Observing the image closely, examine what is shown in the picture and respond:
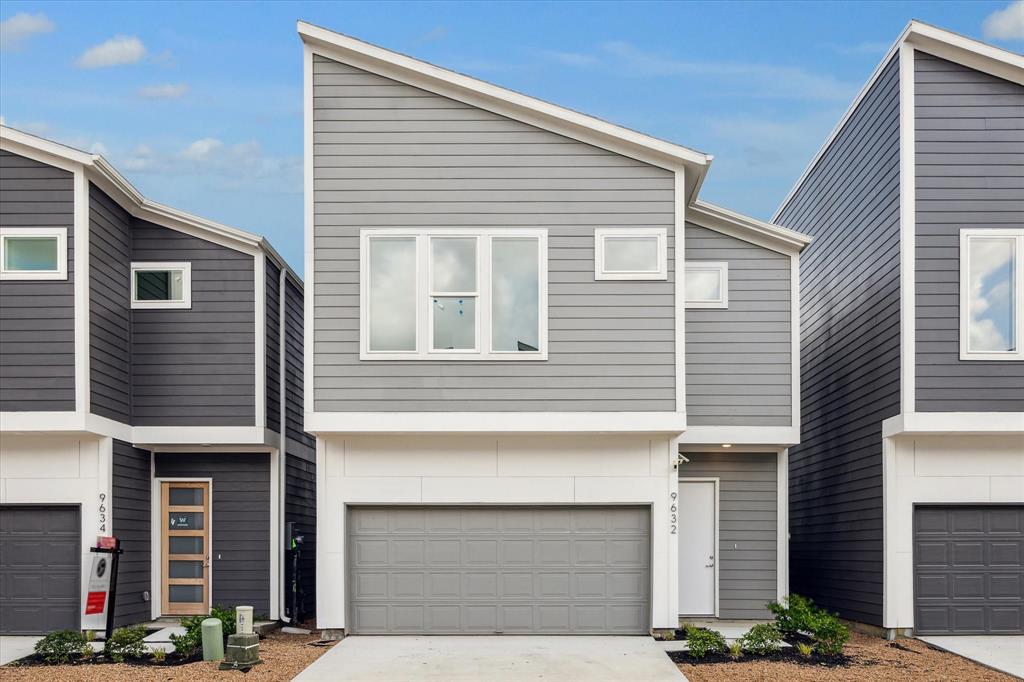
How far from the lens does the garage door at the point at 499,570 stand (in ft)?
45.5

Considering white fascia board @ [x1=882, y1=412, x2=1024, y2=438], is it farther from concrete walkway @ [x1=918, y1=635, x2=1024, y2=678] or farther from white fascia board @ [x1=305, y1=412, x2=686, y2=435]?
white fascia board @ [x1=305, y1=412, x2=686, y2=435]

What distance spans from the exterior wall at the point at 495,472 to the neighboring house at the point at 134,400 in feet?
Answer: 6.89

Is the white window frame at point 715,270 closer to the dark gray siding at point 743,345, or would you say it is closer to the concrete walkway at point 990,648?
the dark gray siding at point 743,345

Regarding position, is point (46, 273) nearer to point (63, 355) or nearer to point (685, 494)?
point (63, 355)

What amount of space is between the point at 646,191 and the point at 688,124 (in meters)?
53.7

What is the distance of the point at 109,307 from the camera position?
14.5 m

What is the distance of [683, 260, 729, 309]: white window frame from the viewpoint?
15.5m

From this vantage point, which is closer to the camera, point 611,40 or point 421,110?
point 421,110

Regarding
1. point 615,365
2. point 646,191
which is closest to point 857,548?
point 615,365

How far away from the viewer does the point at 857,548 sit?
1549cm

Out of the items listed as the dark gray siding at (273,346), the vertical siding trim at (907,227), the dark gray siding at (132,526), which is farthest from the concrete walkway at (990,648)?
the dark gray siding at (132,526)

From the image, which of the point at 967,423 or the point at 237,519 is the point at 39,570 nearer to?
the point at 237,519

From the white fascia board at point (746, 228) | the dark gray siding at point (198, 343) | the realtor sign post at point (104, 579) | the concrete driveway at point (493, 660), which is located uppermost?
the white fascia board at point (746, 228)

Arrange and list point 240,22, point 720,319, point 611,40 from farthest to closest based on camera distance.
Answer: point 611,40, point 240,22, point 720,319
